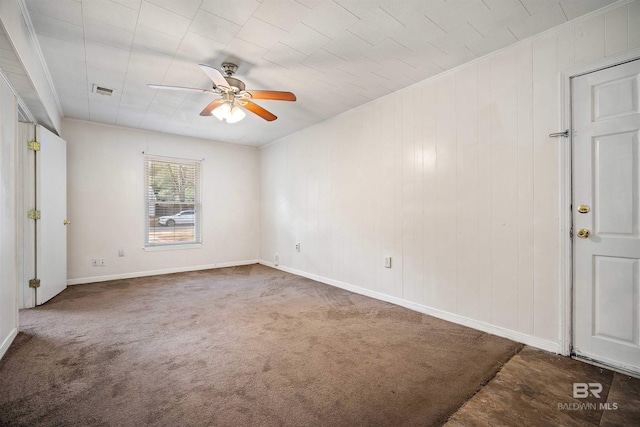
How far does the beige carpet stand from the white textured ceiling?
100 inches

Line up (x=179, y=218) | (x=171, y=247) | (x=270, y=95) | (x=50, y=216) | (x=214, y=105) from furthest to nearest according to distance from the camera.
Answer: (x=179, y=218) → (x=171, y=247) → (x=50, y=216) → (x=214, y=105) → (x=270, y=95)

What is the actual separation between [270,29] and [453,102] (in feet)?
6.20

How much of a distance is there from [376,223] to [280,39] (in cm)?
231

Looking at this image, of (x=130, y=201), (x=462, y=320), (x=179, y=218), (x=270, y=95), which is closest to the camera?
(x=270, y=95)

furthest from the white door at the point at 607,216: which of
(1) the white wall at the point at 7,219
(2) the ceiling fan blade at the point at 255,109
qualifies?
(1) the white wall at the point at 7,219

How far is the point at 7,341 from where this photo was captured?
7.62 feet

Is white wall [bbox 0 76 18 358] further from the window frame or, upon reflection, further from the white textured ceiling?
the window frame

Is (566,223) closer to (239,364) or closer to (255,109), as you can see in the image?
(239,364)

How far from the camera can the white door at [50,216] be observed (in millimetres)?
3447

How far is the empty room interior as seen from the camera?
1829 millimetres

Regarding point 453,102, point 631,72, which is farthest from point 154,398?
point 631,72

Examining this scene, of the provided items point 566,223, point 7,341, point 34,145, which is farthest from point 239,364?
point 34,145

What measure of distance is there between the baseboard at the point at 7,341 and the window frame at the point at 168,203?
8.71 ft

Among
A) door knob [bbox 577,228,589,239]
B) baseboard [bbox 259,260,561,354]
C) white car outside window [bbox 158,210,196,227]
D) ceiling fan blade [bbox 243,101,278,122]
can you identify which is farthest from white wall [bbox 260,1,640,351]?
white car outside window [bbox 158,210,196,227]
